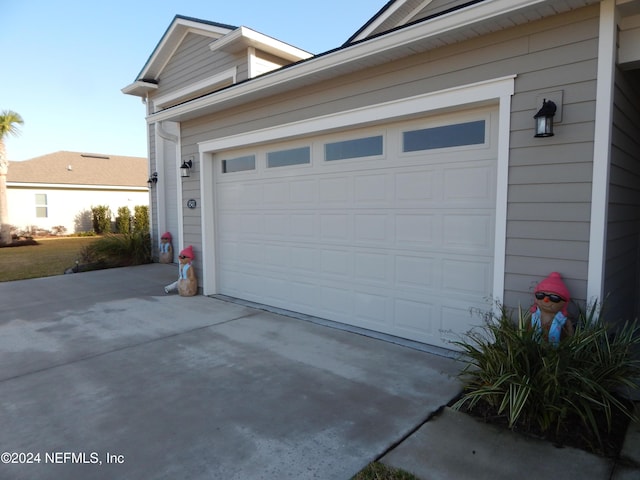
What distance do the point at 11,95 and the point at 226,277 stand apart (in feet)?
54.8

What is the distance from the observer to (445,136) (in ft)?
13.7

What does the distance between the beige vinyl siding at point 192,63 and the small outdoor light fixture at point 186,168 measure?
2.48m

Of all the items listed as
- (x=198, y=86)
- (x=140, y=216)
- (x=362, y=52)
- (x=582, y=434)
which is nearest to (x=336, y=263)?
(x=362, y=52)

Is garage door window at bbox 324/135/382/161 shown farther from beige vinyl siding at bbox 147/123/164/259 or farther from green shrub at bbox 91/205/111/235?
green shrub at bbox 91/205/111/235

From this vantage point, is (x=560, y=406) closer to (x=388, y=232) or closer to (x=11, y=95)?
(x=388, y=232)

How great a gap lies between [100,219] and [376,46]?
834 inches

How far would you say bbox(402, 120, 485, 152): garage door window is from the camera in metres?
3.96

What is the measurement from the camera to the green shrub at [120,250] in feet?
34.2

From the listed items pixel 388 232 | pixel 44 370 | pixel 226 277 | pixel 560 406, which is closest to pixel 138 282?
pixel 226 277

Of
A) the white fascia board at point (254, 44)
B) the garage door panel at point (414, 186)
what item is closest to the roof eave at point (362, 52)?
the garage door panel at point (414, 186)

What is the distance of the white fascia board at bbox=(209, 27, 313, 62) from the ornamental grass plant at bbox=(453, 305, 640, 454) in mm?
6855

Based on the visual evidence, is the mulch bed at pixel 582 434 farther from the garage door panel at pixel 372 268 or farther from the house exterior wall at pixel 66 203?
the house exterior wall at pixel 66 203

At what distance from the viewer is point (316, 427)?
279cm

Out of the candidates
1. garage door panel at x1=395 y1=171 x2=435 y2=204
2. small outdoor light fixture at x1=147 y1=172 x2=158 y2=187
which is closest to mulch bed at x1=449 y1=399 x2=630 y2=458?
garage door panel at x1=395 y1=171 x2=435 y2=204
